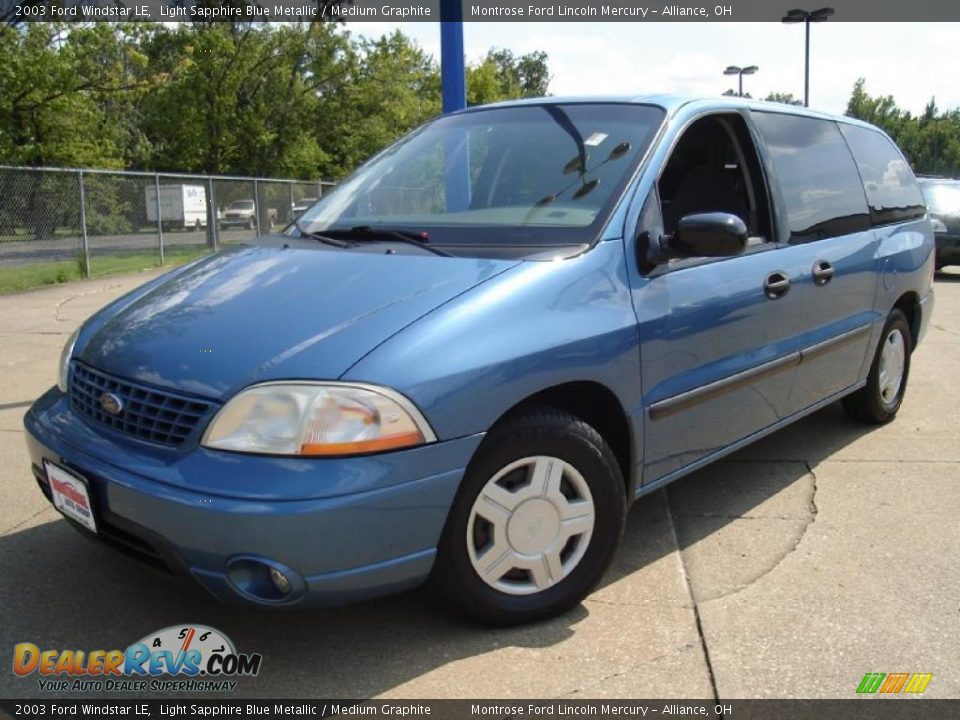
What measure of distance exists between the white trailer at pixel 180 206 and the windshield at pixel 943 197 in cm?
1359

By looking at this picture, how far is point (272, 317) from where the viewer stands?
→ 2.59 m

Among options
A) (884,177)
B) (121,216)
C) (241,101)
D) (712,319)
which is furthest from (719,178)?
(241,101)

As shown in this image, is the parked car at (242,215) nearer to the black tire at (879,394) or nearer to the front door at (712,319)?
the black tire at (879,394)

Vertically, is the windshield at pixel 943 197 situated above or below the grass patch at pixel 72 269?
above

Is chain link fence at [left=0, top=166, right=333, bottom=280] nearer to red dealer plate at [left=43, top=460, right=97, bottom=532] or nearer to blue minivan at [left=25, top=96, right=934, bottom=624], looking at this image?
blue minivan at [left=25, top=96, right=934, bottom=624]

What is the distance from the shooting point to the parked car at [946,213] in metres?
13.7

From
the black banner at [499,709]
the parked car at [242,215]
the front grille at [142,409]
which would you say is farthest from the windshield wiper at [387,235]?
the parked car at [242,215]

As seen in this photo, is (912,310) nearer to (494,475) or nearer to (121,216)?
(494,475)

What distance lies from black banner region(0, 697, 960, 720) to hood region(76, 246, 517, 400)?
2.91ft

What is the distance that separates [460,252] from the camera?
288 centimetres

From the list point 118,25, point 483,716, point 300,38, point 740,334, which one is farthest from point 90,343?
point 300,38

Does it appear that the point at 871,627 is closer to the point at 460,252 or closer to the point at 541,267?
the point at 541,267

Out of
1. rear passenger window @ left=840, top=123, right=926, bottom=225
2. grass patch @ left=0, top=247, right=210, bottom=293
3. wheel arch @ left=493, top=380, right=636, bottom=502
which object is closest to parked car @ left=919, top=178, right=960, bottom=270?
rear passenger window @ left=840, top=123, right=926, bottom=225

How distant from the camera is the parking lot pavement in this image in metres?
2.50
